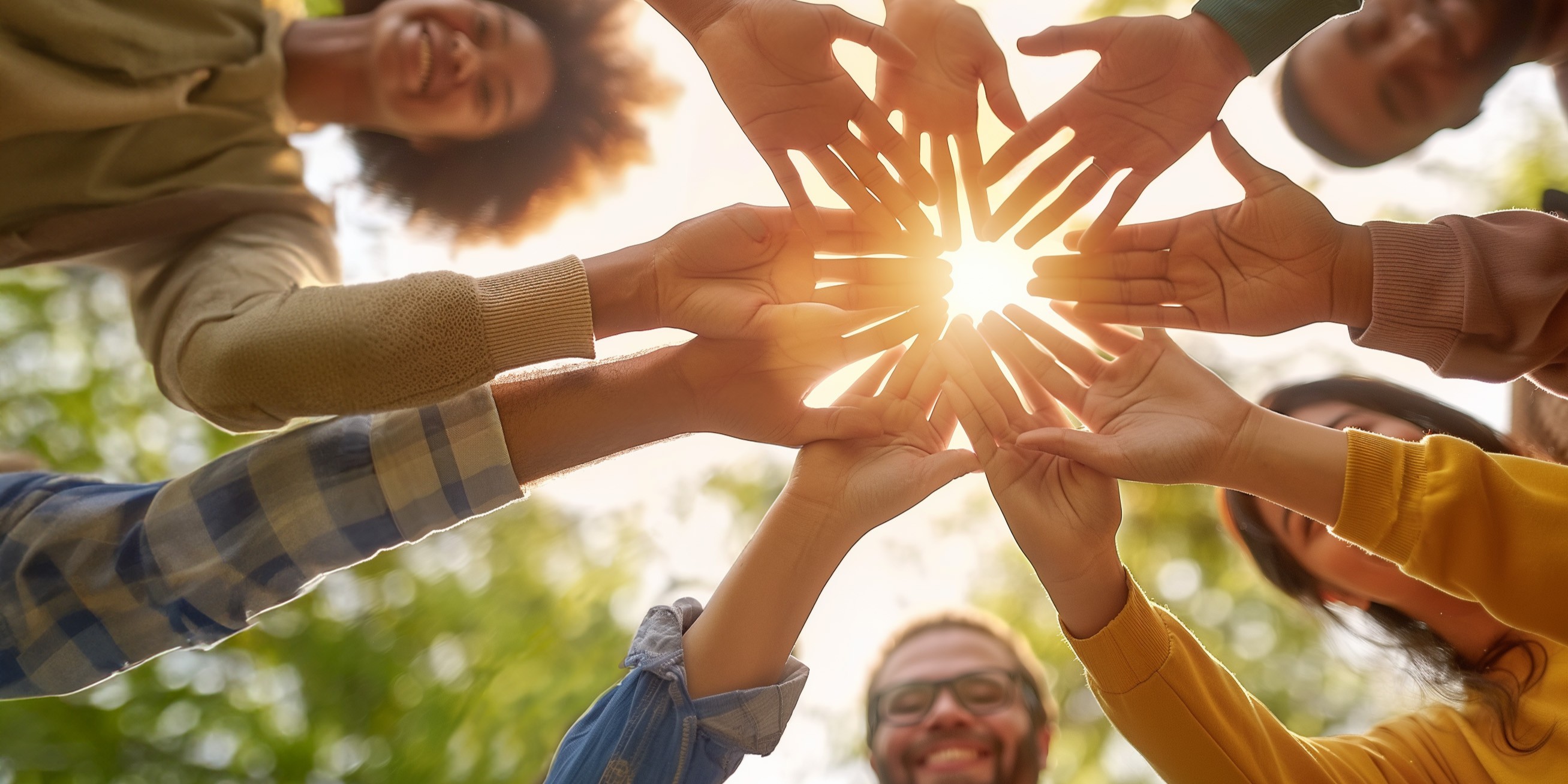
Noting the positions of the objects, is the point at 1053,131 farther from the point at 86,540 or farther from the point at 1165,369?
the point at 86,540

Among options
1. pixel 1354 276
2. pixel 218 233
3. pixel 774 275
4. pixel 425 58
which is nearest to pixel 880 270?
pixel 774 275

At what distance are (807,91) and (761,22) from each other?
0.31 ft

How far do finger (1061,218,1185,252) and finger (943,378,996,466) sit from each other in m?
0.25

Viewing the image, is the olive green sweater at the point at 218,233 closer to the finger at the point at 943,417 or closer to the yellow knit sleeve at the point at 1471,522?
the finger at the point at 943,417

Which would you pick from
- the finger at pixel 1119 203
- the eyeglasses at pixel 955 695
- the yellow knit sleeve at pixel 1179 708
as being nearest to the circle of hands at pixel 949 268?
the finger at pixel 1119 203

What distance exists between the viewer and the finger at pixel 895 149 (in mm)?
1151

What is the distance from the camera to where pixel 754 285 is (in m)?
1.16

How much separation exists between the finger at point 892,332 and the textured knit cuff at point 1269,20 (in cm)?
46

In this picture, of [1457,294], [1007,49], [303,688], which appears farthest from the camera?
[303,688]

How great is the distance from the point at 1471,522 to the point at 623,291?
0.92 meters

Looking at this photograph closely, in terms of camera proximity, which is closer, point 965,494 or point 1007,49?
point 1007,49

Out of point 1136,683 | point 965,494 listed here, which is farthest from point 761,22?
point 965,494

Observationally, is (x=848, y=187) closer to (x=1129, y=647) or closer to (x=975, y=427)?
(x=975, y=427)

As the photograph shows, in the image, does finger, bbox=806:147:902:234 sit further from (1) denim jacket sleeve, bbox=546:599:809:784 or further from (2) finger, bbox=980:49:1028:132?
(1) denim jacket sleeve, bbox=546:599:809:784
